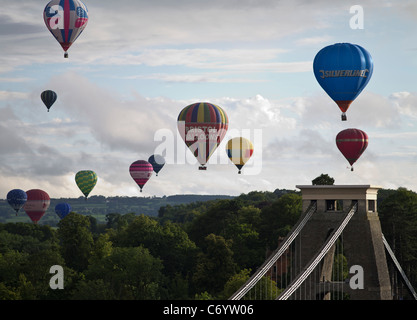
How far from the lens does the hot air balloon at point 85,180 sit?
122 metres

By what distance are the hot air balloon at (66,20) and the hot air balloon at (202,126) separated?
507 inches

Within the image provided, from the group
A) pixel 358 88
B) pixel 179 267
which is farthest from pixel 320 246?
pixel 179 267

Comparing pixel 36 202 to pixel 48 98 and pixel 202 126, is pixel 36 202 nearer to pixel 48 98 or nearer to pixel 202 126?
pixel 48 98

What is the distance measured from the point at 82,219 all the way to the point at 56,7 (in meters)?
33.4

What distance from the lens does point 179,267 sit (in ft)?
322

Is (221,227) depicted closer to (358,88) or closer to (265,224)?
(265,224)

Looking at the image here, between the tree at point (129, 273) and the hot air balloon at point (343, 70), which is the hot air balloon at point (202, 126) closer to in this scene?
the tree at point (129, 273)

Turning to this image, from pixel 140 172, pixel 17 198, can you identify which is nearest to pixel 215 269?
pixel 140 172

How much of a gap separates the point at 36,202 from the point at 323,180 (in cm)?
5292

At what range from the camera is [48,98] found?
103 m

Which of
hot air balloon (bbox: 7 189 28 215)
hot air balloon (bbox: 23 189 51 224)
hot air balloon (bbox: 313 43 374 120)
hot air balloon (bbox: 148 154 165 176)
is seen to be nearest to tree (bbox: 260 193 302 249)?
hot air balloon (bbox: 313 43 374 120)

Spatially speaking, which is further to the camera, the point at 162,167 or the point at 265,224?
the point at 162,167

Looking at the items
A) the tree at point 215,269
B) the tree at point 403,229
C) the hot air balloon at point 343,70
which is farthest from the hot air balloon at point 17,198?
the hot air balloon at point 343,70
